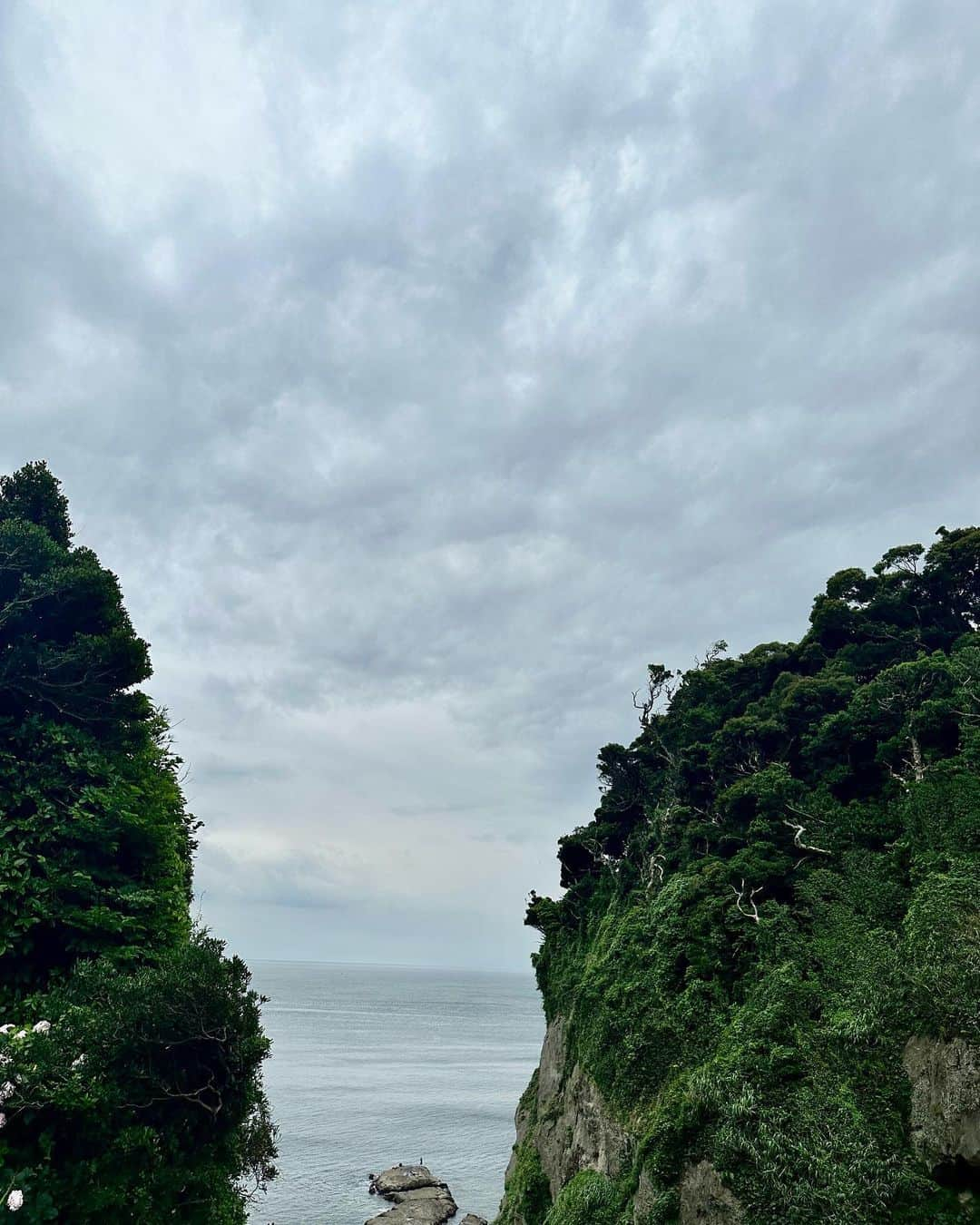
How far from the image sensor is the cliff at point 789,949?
14414mm

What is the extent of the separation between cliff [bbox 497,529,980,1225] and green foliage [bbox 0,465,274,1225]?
10.3 meters

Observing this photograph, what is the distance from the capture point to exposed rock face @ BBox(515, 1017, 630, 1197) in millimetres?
23219

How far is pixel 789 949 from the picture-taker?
19969mm

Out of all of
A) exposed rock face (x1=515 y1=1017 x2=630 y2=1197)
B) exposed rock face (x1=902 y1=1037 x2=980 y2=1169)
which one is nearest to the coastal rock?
exposed rock face (x1=515 y1=1017 x2=630 y2=1197)

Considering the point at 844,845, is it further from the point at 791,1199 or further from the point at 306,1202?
the point at 306,1202

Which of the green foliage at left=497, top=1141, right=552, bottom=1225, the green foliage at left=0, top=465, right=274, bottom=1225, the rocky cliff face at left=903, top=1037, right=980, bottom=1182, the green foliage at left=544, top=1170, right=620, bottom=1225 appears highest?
the green foliage at left=0, top=465, right=274, bottom=1225

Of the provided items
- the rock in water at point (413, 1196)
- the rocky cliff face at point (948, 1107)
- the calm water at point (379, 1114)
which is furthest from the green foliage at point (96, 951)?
the rock in water at point (413, 1196)

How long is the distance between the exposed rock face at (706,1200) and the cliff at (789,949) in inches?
2.1

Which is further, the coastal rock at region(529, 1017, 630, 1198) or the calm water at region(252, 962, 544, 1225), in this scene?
the calm water at region(252, 962, 544, 1225)

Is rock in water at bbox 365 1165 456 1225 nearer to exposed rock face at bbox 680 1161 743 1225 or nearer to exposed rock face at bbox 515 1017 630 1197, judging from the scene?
exposed rock face at bbox 515 1017 630 1197

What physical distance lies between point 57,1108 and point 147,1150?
2.18 m

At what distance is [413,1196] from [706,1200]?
136ft

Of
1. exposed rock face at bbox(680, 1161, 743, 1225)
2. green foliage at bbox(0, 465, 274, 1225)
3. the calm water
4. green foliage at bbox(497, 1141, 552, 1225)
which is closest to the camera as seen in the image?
exposed rock face at bbox(680, 1161, 743, 1225)

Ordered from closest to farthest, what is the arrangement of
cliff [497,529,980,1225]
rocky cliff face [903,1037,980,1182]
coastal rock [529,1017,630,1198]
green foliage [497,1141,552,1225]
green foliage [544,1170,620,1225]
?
rocky cliff face [903,1037,980,1182] < cliff [497,529,980,1225] < green foliage [544,1170,620,1225] < coastal rock [529,1017,630,1198] < green foliage [497,1141,552,1225]
